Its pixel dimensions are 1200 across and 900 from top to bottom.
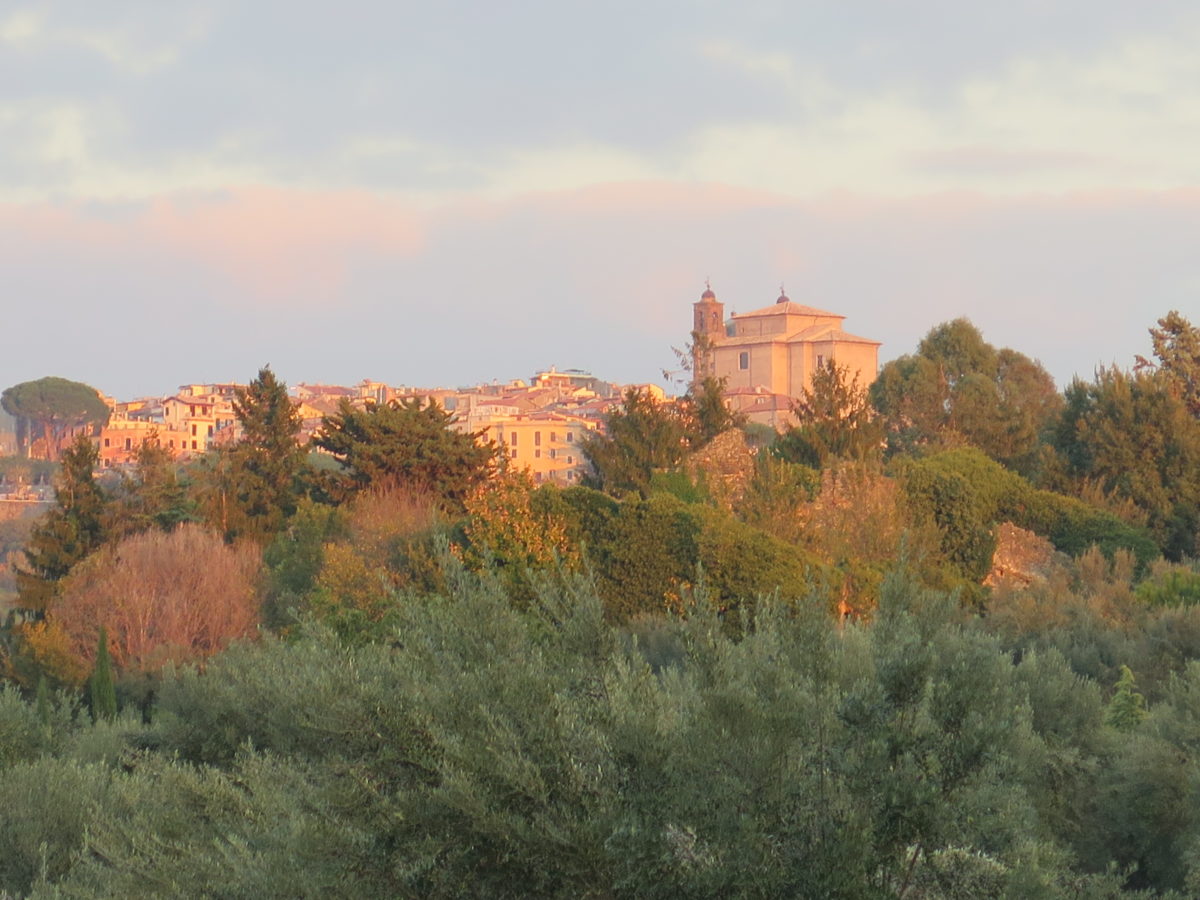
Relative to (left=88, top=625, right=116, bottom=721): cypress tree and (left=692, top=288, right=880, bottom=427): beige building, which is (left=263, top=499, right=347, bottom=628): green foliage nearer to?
(left=88, top=625, right=116, bottom=721): cypress tree

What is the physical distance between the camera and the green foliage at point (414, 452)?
36844 millimetres

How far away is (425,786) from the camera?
22.7 ft

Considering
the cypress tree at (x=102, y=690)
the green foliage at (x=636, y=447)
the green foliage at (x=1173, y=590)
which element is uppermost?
the green foliage at (x=636, y=447)

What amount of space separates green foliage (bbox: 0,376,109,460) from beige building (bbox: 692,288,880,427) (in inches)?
2097

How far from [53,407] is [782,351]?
6021 cm

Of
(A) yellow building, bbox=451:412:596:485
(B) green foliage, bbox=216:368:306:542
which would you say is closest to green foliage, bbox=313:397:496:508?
(B) green foliage, bbox=216:368:306:542

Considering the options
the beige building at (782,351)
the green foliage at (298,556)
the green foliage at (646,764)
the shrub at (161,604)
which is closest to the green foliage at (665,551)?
the green foliage at (298,556)

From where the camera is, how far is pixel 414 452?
36875 mm

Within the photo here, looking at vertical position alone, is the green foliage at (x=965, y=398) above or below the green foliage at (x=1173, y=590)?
above

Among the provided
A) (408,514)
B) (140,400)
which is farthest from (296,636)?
(140,400)

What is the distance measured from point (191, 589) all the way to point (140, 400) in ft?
386

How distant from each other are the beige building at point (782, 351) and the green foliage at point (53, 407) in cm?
5327

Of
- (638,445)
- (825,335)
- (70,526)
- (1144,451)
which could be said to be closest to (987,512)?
(1144,451)

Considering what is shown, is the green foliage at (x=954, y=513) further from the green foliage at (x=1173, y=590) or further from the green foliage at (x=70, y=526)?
the green foliage at (x=70, y=526)
